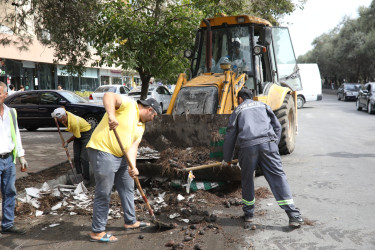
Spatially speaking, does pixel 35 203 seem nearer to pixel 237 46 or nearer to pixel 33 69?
pixel 237 46

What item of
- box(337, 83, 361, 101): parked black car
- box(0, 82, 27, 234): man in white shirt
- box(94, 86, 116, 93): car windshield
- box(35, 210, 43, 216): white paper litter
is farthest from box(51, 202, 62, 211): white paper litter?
box(337, 83, 361, 101): parked black car

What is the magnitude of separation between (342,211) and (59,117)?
475 centimetres

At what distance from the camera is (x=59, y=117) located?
21.8 ft

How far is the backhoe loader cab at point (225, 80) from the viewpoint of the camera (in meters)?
6.43

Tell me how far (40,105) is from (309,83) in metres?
16.8

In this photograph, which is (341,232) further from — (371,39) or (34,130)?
(371,39)

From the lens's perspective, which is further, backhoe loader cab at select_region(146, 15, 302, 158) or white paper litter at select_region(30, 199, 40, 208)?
backhoe loader cab at select_region(146, 15, 302, 158)

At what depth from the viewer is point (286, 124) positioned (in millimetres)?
8250

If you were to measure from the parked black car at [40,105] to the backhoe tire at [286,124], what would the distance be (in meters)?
7.43

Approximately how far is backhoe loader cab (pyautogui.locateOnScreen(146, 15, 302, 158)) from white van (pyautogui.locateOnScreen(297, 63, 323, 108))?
1458 cm

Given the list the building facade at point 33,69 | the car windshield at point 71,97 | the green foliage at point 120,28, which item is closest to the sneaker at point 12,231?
the green foliage at point 120,28

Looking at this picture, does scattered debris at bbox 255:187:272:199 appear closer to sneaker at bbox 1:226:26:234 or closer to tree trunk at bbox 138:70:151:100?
sneaker at bbox 1:226:26:234

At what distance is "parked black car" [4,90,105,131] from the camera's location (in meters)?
14.0

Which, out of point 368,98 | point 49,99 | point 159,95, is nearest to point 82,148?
point 49,99
